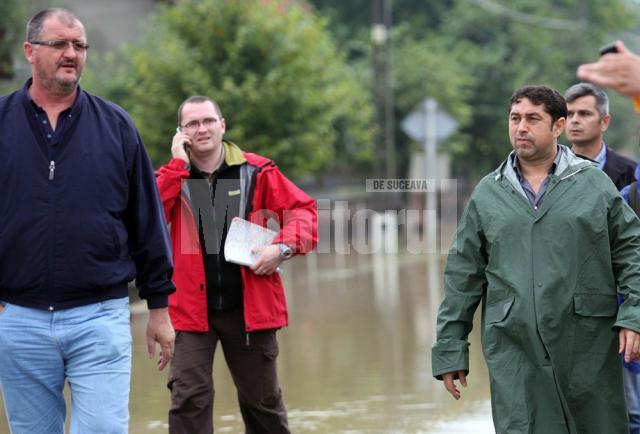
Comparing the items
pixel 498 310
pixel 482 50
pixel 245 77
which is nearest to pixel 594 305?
pixel 498 310

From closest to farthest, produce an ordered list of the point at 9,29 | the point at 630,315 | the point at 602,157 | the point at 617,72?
the point at 617,72
the point at 630,315
the point at 602,157
the point at 9,29

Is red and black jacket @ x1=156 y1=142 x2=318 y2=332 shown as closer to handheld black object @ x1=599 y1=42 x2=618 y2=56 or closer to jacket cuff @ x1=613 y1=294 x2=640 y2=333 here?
jacket cuff @ x1=613 y1=294 x2=640 y2=333

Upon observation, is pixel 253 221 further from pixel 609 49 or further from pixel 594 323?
pixel 609 49

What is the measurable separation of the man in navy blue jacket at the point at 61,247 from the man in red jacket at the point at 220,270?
148 cm

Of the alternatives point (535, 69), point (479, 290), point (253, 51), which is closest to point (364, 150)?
point (253, 51)

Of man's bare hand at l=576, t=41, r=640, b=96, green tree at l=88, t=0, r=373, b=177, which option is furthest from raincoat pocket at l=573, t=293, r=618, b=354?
green tree at l=88, t=0, r=373, b=177

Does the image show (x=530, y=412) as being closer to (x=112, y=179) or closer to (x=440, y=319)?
(x=440, y=319)

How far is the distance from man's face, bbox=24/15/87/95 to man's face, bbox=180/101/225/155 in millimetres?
1753

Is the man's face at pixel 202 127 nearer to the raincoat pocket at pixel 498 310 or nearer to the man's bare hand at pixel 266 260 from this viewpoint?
the man's bare hand at pixel 266 260

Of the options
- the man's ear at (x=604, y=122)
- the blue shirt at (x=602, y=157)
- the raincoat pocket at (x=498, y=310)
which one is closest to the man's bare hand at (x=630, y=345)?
the raincoat pocket at (x=498, y=310)

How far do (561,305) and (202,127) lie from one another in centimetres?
240

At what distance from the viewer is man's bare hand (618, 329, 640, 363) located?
5.19 meters

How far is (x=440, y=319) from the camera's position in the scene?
218 inches

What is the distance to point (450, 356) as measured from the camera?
5.47 meters
